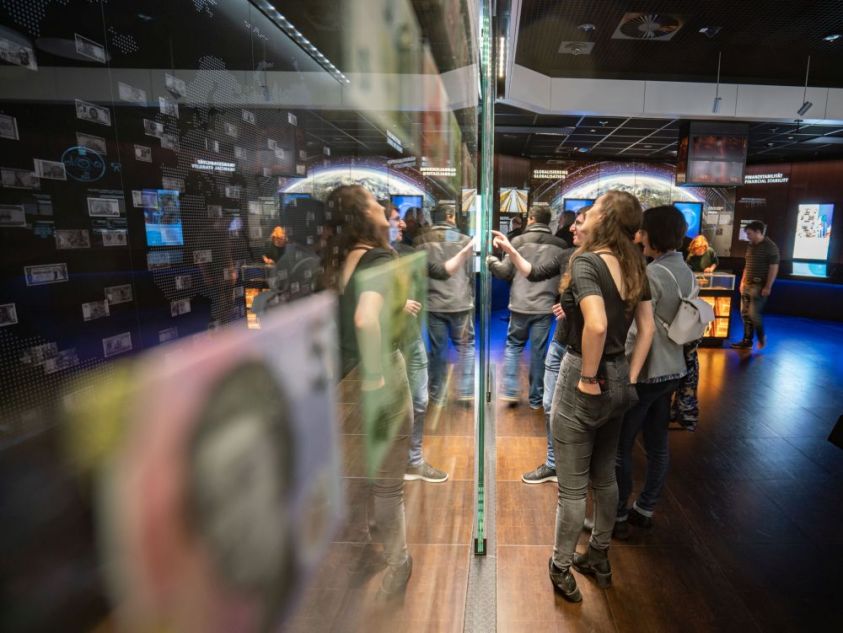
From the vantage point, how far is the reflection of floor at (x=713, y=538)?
1.81 m

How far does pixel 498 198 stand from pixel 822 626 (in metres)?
9.11

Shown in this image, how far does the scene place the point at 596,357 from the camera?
1611 mm

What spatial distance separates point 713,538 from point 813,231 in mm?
10533

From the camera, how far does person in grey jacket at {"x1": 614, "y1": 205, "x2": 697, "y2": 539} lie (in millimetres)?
2045

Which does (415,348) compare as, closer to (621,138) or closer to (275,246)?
(275,246)

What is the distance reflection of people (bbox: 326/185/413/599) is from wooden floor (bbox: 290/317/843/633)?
0.14ft

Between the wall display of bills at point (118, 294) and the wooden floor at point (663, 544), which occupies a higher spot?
the wall display of bills at point (118, 294)

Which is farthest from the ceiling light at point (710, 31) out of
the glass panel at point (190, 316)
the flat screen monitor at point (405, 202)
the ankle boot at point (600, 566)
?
the glass panel at point (190, 316)

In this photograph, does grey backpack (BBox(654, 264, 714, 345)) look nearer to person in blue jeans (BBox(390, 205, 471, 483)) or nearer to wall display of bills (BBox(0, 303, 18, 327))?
person in blue jeans (BBox(390, 205, 471, 483))

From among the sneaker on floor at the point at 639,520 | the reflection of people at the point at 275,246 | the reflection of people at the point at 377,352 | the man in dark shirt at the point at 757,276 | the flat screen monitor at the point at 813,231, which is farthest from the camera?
the flat screen monitor at the point at 813,231

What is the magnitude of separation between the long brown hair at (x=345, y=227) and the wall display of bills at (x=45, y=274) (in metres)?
0.17

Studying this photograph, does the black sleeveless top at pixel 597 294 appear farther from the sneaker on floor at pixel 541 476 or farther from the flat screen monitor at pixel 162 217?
the flat screen monitor at pixel 162 217

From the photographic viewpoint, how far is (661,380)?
6.72 feet

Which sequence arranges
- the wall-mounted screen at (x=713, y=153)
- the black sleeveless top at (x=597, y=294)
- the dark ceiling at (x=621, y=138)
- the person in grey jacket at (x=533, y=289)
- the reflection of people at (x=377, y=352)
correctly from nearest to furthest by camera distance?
the reflection of people at (x=377, y=352) < the black sleeveless top at (x=597, y=294) < the person in grey jacket at (x=533, y=289) < the wall-mounted screen at (x=713, y=153) < the dark ceiling at (x=621, y=138)
